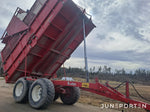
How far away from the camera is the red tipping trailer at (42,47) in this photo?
5.21m

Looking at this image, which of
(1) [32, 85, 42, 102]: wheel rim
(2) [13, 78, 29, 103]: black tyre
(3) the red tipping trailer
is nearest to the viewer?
(3) the red tipping trailer

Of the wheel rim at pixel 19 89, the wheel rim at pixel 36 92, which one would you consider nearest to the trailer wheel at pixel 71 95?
the wheel rim at pixel 36 92

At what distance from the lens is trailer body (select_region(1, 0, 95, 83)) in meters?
5.50

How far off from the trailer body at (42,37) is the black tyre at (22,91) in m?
0.52

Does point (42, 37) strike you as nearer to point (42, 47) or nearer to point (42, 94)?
point (42, 47)

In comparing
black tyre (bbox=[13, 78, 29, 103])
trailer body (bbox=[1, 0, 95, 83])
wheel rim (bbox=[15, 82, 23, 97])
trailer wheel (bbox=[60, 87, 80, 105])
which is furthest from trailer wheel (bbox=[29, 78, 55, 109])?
trailer wheel (bbox=[60, 87, 80, 105])

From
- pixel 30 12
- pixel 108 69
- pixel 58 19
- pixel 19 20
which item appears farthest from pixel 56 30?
pixel 108 69

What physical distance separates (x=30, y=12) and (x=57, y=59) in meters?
2.56

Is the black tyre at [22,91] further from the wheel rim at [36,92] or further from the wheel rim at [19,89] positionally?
the wheel rim at [36,92]

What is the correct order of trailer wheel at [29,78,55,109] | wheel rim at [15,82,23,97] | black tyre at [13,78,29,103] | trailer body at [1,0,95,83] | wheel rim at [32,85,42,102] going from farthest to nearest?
wheel rim at [15,82,23,97] → black tyre at [13,78,29,103] → trailer body at [1,0,95,83] → wheel rim at [32,85,42,102] → trailer wheel at [29,78,55,109]

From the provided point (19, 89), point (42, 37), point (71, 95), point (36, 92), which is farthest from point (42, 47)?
point (71, 95)

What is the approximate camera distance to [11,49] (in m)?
6.71

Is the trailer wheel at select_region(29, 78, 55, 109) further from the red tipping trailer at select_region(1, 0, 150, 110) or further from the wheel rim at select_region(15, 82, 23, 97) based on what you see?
the wheel rim at select_region(15, 82, 23, 97)

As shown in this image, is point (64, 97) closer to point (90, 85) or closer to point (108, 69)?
point (90, 85)
